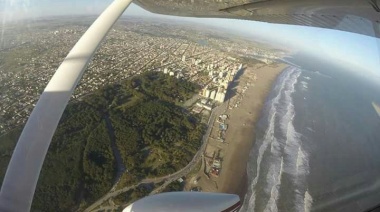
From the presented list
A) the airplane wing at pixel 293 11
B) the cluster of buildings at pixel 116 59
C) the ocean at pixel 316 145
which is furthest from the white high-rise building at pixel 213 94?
the airplane wing at pixel 293 11

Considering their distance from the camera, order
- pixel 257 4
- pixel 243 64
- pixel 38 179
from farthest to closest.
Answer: pixel 243 64
pixel 257 4
pixel 38 179

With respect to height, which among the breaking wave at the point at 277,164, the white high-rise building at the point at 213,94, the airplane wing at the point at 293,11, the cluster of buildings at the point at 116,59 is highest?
the airplane wing at the point at 293,11

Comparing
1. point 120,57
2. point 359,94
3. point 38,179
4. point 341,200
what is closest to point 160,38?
point 120,57

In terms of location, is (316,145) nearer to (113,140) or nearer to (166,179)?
(166,179)

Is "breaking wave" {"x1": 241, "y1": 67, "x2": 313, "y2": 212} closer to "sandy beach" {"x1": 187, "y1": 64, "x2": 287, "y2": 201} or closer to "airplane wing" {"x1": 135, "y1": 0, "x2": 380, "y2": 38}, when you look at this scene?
"sandy beach" {"x1": 187, "y1": 64, "x2": 287, "y2": 201}

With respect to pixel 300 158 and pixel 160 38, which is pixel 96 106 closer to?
pixel 160 38

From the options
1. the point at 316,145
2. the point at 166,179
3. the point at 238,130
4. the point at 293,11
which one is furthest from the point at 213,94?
the point at 316,145

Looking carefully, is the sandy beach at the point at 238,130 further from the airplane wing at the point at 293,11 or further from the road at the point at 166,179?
the airplane wing at the point at 293,11
